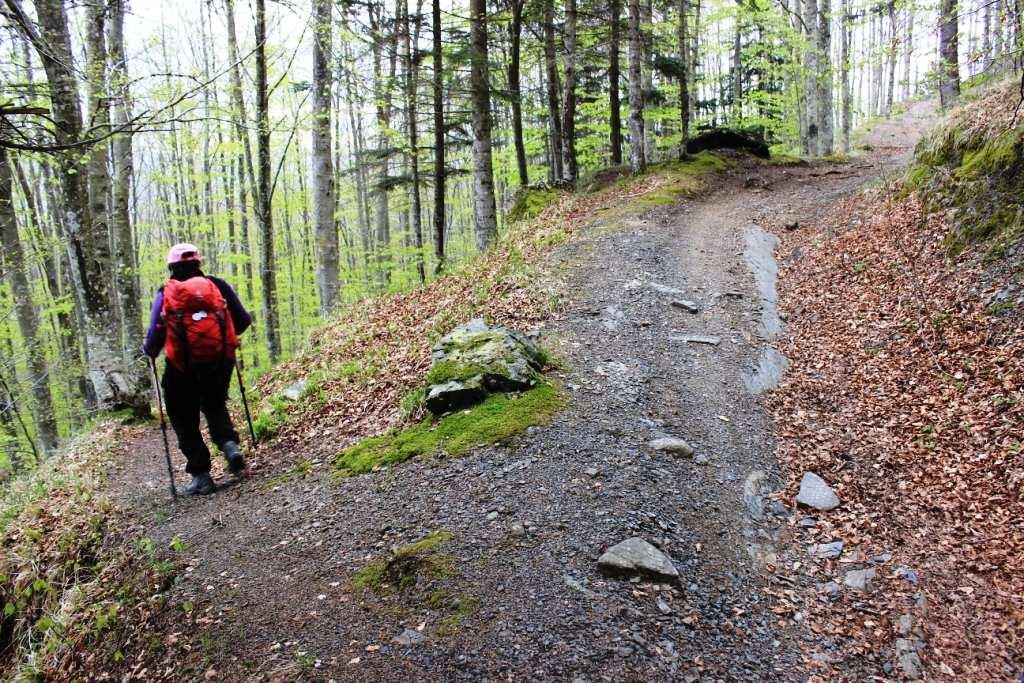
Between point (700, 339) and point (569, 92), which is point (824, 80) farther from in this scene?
point (700, 339)

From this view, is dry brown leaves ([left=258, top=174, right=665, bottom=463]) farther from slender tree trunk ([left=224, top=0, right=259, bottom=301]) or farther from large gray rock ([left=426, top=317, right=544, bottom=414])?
slender tree trunk ([left=224, top=0, right=259, bottom=301])

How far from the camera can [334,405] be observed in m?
7.35

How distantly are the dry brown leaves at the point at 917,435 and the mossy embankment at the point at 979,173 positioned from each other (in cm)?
34

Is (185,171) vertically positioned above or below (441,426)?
above

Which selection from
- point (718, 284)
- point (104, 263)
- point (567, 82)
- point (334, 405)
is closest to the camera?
point (334, 405)

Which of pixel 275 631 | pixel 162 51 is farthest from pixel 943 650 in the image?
pixel 162 51

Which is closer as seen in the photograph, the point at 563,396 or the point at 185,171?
the point at 563,396

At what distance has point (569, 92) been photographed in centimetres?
1477

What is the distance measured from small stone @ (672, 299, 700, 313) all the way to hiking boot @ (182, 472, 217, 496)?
6.35 m

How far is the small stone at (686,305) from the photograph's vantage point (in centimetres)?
839

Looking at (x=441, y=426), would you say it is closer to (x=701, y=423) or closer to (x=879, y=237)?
(x=701, y=423)

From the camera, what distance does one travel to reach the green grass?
17.6 ft

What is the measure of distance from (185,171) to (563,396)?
22658 millimetres

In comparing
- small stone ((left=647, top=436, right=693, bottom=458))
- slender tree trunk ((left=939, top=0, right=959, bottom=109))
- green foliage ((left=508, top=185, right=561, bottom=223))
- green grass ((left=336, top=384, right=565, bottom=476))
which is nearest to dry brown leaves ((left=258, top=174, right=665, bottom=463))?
green grass ((left=336, top=384, right=565, bottom=476))
